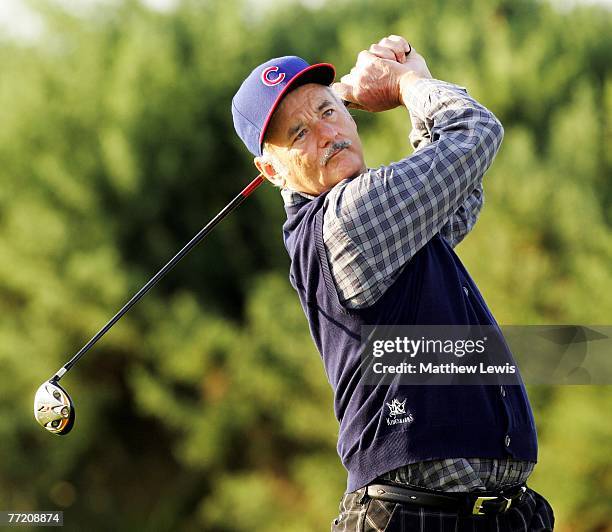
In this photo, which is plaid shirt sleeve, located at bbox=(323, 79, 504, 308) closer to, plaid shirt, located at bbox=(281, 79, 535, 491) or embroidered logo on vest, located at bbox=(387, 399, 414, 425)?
plaid shirt, located at bbox=(281, 79, 535, 491)

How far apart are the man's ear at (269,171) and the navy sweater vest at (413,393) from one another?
5.5 inches

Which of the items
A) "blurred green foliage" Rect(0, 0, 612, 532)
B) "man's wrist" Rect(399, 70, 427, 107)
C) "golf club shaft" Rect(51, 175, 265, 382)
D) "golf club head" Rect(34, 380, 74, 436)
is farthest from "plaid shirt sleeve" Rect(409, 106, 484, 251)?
"blurred green foliage" Rect(0, 0, 612, 532)

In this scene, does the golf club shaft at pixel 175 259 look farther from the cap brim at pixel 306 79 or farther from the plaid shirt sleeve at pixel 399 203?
the plaid shirt sleeve at pixel 399 203

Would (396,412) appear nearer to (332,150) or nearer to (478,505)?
(478,505)

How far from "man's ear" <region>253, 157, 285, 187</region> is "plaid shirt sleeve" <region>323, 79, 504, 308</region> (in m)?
0.22

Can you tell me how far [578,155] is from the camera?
20.3 feet

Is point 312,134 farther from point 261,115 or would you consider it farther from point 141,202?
point 141,202

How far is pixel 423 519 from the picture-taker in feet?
4.81

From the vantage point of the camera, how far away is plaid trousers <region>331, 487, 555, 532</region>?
4.81 feet

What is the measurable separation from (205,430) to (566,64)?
3.42 meters

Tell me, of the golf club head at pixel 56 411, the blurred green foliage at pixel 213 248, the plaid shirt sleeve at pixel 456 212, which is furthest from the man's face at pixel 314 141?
the blurred green foliage at pixel 213 248

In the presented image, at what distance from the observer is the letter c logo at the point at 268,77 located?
162 cm

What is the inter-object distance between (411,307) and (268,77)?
0.44 m

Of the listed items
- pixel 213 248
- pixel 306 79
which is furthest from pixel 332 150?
pixel 213 248
